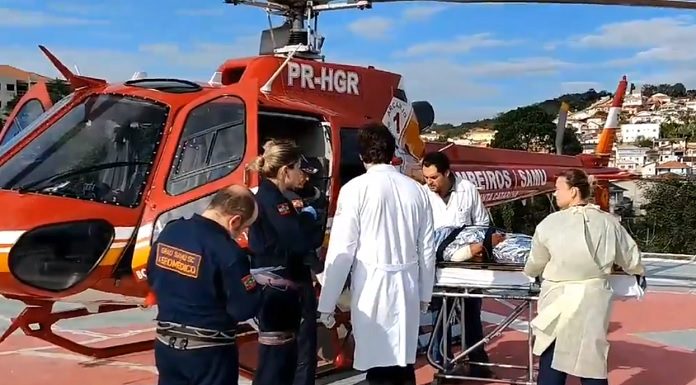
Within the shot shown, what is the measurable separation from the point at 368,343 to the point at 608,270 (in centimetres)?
129

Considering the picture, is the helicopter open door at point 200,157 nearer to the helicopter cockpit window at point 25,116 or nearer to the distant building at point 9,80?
the helicopter cockpit window at point 25,116

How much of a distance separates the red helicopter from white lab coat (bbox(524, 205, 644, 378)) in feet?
5.84

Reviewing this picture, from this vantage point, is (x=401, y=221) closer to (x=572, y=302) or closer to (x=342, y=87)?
(x=572, y=302)

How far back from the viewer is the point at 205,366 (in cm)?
311

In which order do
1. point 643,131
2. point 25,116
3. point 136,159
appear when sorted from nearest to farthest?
point 136,159 < point 25,116 < point 643,131

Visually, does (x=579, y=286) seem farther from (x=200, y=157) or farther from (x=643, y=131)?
(x=643, y=131)

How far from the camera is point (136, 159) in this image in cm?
506

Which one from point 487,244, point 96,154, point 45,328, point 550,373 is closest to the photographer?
point 550,373

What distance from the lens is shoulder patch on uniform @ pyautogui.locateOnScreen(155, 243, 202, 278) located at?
3018mm

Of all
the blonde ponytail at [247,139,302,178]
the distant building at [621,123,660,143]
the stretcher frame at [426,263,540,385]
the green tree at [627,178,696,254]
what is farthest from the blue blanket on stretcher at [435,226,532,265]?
the distant building at [621,123,660,143]

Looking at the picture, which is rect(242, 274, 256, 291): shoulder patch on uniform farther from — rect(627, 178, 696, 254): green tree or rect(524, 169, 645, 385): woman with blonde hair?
rect(627, 178, 696, 254): green tree

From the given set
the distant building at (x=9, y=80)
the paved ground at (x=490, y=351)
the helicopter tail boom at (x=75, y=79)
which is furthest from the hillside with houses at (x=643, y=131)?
the distant building at (x=9, y=80)

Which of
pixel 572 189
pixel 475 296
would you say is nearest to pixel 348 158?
pixel 475 296

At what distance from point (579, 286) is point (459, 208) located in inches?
71.2
